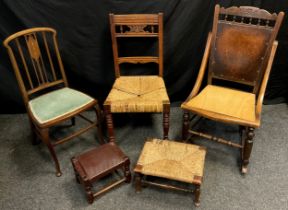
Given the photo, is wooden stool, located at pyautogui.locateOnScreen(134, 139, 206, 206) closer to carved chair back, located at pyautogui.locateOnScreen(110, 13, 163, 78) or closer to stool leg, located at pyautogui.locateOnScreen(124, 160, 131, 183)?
stool leg, located at pyautogui.locateOnScreen(124, 160, 131, 183)

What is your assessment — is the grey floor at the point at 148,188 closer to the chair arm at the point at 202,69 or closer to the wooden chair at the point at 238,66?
the wooden chair at the point at 238,66

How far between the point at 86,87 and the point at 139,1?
3.12 ft

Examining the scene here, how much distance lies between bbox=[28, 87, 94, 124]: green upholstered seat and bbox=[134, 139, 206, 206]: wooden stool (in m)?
0.60

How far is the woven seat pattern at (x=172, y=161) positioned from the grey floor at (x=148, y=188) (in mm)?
254

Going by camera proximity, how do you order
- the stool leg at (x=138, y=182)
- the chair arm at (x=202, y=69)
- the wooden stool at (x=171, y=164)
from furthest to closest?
the chair arm at (x=202, y=69) < the stool leg at (x=138, y=182) < the wooden stool at (x=171, y=164)

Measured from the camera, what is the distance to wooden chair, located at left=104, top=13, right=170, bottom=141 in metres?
1.91

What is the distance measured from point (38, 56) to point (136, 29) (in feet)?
2.57

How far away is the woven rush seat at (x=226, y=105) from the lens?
5.82 feet

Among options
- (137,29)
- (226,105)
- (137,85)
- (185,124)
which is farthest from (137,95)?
(226,105)

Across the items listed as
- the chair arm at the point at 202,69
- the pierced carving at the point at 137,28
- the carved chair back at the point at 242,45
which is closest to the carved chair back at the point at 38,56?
the pierced carving at the point at 137,28

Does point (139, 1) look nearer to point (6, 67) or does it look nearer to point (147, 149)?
point (147, 149)

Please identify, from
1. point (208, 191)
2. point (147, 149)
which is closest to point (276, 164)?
point (208, 191)

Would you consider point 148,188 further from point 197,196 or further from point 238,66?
point 238,66

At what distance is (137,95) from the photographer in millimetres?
2014
